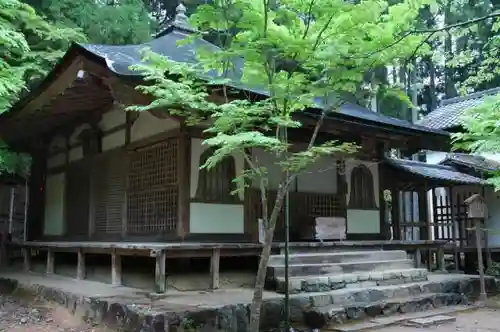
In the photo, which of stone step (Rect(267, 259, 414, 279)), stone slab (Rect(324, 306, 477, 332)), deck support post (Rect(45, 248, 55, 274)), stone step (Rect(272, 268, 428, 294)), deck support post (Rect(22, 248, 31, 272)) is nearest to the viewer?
stone slab (Rect(324, 306, 477, 332))

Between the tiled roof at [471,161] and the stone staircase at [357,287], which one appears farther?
the tiled roof at [471,161]

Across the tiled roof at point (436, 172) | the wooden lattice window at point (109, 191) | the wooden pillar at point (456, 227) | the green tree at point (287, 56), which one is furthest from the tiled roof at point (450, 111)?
the green tree at point (287, 56)

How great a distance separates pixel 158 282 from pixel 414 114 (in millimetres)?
22714

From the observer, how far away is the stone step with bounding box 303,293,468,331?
267 inches

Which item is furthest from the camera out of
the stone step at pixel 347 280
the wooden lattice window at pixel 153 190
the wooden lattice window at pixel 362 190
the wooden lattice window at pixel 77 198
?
the wooden lattice window at pixel 77 198

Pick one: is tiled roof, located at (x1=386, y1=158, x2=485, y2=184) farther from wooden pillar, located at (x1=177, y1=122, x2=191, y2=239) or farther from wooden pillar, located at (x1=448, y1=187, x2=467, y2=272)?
wooden pillar, located at (x1=177, y1=122, x2=191, y2=239)

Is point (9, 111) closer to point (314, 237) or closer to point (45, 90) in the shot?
point (45, 90)

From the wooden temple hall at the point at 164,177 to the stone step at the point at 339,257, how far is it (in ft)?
0.89

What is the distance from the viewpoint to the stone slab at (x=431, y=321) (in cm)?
702

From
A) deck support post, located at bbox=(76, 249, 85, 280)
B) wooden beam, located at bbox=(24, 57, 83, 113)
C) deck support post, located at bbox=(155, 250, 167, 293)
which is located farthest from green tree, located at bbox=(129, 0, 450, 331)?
deck support post, located at bbox=(76, 249, 85, 280)

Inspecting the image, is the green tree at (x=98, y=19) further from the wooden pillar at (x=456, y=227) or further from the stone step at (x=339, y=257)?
the wooden pillar at (x=456, y=227)

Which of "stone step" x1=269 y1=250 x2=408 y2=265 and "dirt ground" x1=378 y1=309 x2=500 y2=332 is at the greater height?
"stone step" x1=269 y1=250 x2=408 y2=265

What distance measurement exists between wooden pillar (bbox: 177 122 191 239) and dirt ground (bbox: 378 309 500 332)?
3.55 m

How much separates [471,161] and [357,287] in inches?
368
